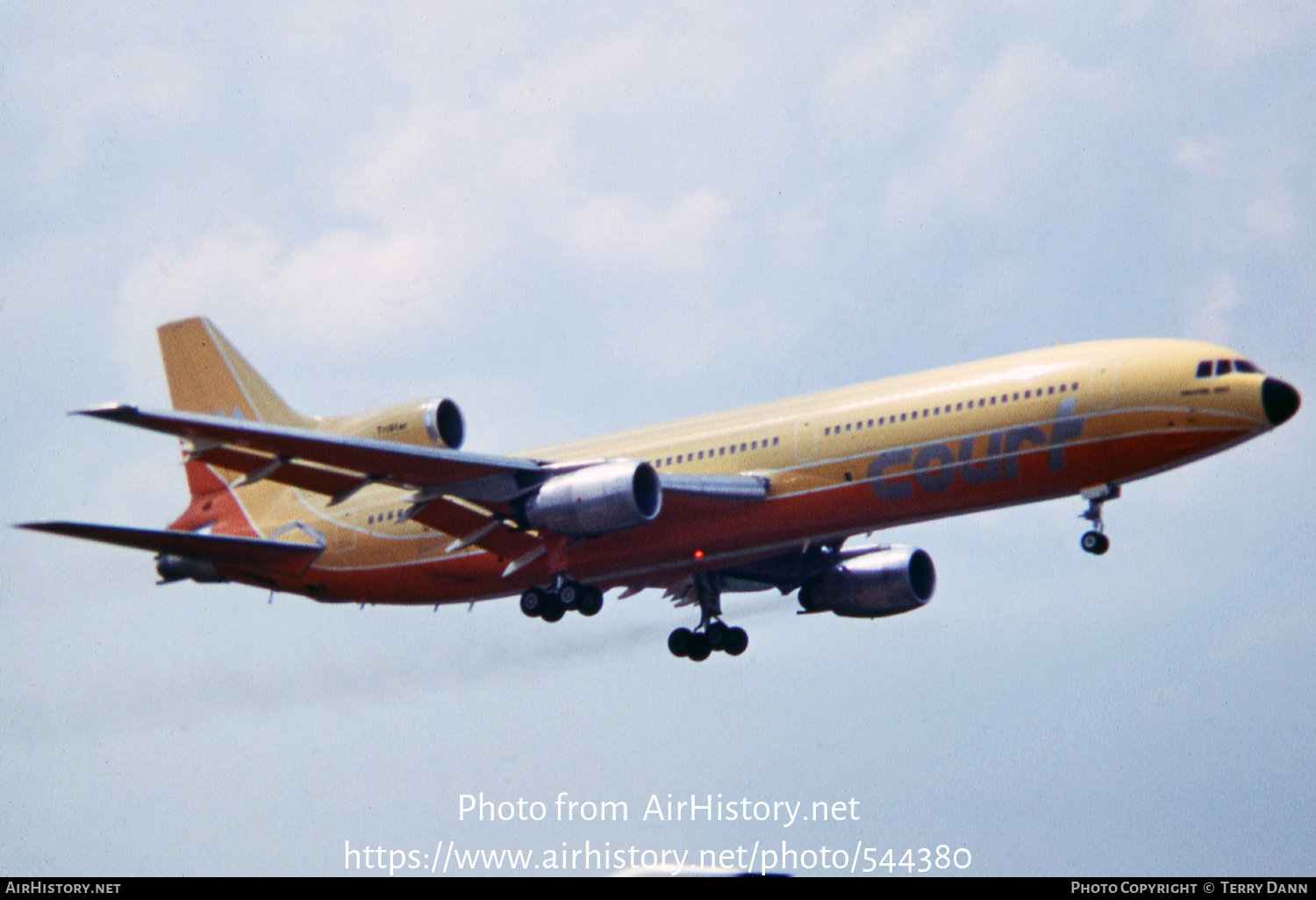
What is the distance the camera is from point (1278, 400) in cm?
3500

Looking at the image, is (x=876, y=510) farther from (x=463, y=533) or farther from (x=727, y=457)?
(x=463, y=533)

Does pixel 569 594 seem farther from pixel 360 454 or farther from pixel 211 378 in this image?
pixel 211 378

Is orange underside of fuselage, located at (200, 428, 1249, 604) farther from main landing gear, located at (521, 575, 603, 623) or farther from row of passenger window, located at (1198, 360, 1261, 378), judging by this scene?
row of passenger window, located at (1198, 360, 1261, 378)

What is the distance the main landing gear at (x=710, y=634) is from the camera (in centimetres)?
4612

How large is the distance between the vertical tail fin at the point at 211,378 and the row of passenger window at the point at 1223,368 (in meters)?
26.4

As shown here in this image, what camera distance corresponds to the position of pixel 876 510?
3816 cm

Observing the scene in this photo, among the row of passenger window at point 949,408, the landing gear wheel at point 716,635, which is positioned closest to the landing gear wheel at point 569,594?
the landing gear wheel at point 716,635

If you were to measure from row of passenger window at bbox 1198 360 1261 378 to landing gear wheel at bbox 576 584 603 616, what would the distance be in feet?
52.8

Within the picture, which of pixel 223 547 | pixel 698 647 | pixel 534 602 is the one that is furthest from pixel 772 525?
pixel 223 547

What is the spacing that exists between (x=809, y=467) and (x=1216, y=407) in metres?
9.54

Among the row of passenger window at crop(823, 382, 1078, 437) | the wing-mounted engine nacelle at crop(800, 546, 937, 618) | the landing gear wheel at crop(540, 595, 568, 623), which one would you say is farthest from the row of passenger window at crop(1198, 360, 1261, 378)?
the landing gear wheel at crop(540, 595, 568, 623)
